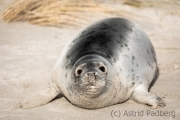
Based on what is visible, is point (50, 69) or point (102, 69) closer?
point (102, 69)

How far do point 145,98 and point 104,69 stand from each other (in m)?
0.61

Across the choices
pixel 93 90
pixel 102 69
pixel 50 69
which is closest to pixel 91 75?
pixel 93 90

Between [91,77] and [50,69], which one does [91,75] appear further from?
[50,69]

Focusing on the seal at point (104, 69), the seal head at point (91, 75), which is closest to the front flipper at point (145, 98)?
the seal at point (104, 69)

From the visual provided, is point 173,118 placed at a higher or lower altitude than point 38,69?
higher

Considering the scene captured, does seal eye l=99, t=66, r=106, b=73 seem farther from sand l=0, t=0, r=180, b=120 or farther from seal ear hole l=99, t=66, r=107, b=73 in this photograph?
sand l=0, t=0, r=180, b=120

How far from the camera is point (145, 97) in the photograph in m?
3.77

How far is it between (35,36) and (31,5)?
1078 mm

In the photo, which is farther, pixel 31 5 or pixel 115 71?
pixel 31 5

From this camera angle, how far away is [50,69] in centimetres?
523

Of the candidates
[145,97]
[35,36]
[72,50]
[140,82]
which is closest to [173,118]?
[145,97]

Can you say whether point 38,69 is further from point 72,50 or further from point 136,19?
point 136,19

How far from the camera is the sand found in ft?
11.6

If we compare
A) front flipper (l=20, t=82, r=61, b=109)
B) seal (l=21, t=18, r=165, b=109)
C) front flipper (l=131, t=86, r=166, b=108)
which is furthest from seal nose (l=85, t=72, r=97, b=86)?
front flipper (l=20, t=82, r=61, b=109)
